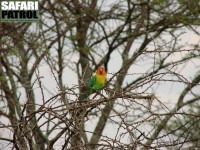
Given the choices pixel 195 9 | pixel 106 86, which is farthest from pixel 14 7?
pixel 106 86

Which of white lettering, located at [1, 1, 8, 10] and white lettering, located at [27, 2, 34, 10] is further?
white lettering, located at [27, 2, 34, 10]

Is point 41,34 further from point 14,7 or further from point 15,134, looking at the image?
point 15,134

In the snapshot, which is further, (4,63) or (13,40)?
(4,63)

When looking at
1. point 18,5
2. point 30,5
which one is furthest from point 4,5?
point 30,5

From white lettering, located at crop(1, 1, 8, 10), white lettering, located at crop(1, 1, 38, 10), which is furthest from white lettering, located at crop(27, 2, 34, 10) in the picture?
white lettering, located at crop(1, 1, 8, 10)

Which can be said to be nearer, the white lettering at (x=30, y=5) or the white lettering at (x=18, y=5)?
the white lettering at (x=18, y=5)

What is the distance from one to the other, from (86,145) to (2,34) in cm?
629

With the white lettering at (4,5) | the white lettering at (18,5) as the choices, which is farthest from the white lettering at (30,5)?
the white lettering at (4,5)

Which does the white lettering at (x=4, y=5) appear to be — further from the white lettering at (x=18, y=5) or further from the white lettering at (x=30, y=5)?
the white lettering at (x=30, y=5)

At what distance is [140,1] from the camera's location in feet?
33.6

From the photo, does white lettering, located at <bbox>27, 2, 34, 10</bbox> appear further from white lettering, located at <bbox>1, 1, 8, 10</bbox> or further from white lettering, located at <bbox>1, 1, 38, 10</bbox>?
white lettering, located at <bbox>1, 1, 8, 10</bbox>

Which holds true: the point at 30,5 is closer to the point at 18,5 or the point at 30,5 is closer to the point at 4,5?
the point at 18,5

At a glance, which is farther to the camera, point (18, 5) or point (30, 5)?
point (30, 5)

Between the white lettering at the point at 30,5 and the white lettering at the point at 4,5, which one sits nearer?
the white lettering at the point at 4,5
